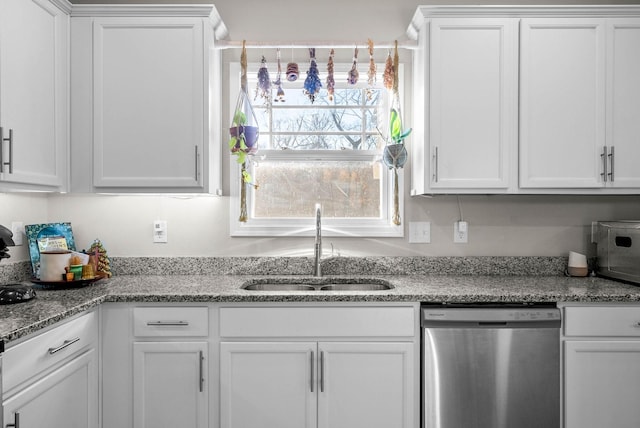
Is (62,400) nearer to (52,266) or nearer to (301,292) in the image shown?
(52,266)

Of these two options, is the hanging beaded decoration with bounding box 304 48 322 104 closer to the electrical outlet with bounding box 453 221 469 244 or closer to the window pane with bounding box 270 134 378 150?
the window pane with bounding box 270 134 378 150

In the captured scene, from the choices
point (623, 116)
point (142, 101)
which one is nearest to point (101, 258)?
point (142, 101)

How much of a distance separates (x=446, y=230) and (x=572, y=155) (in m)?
0.72

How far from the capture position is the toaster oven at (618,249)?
2246 millimetres

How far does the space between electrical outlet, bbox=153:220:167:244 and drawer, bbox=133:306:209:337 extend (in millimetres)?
643

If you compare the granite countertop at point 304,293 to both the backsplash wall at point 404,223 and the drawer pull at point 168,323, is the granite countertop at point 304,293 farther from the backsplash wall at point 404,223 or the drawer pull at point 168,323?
the backsplash wall at point 404,223

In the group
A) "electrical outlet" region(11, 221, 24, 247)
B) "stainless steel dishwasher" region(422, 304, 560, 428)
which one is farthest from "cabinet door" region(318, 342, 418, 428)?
"electrical outlet" region(11, 221, 24, 247)

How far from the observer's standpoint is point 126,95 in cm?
227

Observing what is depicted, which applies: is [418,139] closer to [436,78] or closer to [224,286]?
[436,78]

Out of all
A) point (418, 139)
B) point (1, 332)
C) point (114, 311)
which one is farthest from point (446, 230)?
point (1, 332)

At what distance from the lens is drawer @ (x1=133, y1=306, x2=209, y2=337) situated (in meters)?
2.01

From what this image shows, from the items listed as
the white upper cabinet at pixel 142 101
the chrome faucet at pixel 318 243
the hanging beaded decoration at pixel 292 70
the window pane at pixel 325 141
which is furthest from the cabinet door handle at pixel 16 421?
the hanging beaded decoration at pixel 292 70

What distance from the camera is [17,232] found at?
233 cm

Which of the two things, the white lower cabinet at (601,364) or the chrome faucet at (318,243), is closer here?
the white lower cabinet at (601,364)
